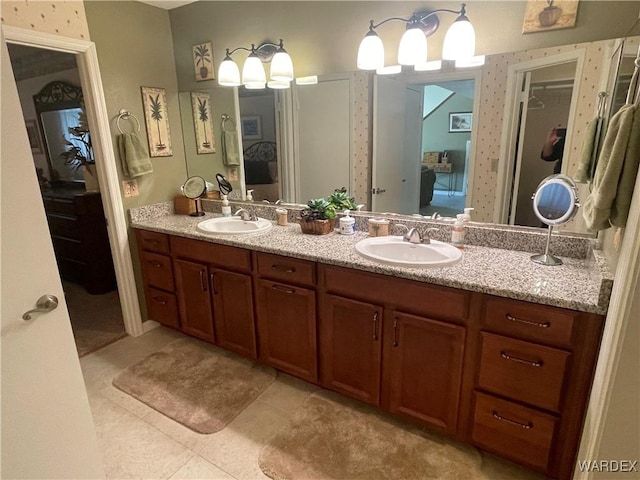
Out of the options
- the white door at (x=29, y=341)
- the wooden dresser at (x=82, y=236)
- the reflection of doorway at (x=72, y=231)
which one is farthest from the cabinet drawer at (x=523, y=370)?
the wooden dresser at (x=82, y=236)

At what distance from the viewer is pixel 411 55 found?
1870 mm

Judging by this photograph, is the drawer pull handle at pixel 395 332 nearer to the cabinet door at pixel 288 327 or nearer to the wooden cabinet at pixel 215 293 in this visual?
the cabinet door at pixel 288 327

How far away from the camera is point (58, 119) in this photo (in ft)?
12.9

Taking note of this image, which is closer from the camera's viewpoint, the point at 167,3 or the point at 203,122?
the point at 167,3

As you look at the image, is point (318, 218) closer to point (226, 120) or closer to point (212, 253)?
point (212, 253)

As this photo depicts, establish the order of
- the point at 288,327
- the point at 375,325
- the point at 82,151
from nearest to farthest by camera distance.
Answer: the point at 375,325, the point at 288,327, the point at 82,151

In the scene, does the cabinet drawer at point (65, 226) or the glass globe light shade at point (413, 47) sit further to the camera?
the cabinet drawer at point (65, 226)

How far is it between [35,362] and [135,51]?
217cm

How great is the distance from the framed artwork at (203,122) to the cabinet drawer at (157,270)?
2.99ft

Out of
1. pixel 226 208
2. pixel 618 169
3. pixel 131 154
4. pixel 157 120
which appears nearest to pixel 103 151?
pixel 131 154

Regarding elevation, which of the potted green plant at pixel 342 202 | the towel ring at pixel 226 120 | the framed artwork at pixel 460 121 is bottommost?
the potted green plant at pixel 342 202

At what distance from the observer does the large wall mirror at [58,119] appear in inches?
147

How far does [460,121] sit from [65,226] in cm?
363

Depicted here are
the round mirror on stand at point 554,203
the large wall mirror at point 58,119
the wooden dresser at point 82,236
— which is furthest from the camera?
the large wall mirror at point 58,119
